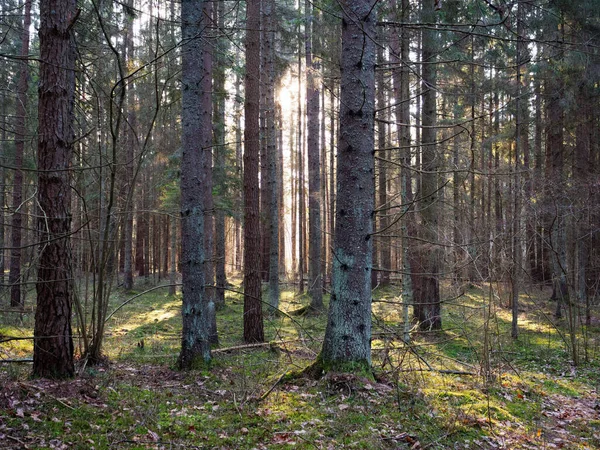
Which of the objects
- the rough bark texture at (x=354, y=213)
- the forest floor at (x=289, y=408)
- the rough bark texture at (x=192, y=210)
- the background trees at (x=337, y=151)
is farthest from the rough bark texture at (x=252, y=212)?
the rough bark texture at (x=354, y=213)

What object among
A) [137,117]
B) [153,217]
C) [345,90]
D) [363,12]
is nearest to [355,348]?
[345,90]

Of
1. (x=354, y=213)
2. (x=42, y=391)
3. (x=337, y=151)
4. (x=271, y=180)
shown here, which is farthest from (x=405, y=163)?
(x=42, y=391)

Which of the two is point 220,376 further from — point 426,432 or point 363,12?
point 363,12

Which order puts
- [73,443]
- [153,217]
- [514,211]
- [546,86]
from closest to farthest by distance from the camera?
[73,443], [514,211], [546,86], [153,217]

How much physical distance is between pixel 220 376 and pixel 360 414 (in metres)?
2.39

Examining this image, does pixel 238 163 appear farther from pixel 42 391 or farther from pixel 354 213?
pixel 42 391

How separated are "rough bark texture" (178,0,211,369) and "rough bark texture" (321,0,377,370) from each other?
209 centimetres

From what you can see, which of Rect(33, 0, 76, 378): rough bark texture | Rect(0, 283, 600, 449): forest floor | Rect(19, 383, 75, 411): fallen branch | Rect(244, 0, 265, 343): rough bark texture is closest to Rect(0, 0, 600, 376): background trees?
Rect(244, 0, 265, 343): rough bark texture

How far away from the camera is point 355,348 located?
16.3ft

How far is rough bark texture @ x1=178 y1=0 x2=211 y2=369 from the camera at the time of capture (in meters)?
6.19

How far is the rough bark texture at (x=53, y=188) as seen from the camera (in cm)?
489

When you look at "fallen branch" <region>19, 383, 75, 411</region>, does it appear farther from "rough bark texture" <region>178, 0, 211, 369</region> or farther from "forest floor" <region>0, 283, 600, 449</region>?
"rough bark texture" <region>178, 0, 211, 369</region>

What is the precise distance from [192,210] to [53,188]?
180 cm

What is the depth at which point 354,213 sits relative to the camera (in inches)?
197
